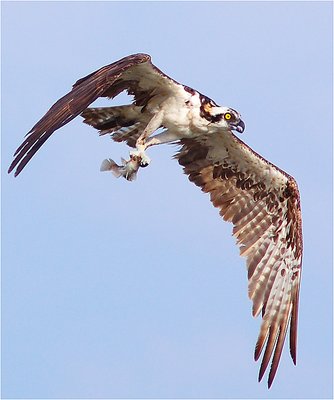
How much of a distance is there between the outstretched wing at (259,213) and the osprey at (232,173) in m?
0.01

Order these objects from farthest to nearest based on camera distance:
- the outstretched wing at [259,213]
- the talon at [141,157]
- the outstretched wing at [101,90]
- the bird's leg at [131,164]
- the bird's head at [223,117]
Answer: the outstretched wing at [259,213] → the bird's head at [223,117] → the talon at [141,157] → the bird's leg at [131,164] → the outstretched wing at [101,90]

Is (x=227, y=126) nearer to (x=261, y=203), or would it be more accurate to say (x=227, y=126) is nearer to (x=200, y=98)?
(x=200, y=98)

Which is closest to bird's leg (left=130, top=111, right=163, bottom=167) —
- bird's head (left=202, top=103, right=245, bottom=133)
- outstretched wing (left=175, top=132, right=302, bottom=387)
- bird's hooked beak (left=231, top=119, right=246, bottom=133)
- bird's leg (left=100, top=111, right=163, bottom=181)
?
bird's leg (left=100, top=111, right=163, bottom=181)

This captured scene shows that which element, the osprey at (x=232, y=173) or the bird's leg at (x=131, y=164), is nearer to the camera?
the bird's leg at (x=131, y=164)

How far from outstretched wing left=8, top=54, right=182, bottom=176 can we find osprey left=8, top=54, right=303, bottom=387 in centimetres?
2

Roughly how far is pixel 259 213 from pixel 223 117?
2.47m

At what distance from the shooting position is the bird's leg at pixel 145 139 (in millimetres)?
20047

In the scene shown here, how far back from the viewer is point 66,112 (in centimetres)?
1775

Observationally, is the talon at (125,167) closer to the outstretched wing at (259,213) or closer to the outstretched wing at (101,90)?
the outstretched wing at (101,90)

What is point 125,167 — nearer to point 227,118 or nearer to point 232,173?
point 227,118

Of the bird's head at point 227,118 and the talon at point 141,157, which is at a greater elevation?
the bird's head at point 227,118

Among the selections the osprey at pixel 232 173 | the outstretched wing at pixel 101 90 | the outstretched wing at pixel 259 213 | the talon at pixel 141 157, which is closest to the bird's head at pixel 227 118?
the osprey at pixel 232 173

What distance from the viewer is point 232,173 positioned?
2206 cm

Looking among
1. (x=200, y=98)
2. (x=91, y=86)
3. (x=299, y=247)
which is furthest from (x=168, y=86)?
(x=299, y=247)
